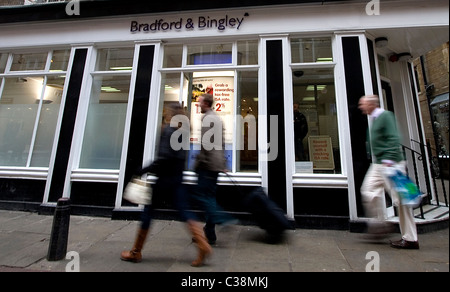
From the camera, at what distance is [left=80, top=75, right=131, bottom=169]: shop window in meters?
6.19

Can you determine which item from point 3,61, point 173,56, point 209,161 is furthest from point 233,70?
point 3,61

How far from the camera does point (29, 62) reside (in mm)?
7023

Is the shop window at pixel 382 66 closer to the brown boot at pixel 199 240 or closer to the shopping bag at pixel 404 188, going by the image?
the shopping bag at pixel 404 188

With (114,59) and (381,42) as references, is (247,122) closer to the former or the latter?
(381,42)

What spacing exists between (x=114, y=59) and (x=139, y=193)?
4.86 m

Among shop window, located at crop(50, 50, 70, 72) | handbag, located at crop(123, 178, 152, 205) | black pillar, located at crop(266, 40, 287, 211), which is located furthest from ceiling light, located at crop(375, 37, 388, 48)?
shop window, located at crop(50, 50, 70, 72)

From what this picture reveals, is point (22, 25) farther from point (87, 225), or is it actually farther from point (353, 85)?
point (353, 85)

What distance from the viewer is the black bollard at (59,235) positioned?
11.6 feet

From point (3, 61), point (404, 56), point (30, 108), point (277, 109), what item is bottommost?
point (277, 109)

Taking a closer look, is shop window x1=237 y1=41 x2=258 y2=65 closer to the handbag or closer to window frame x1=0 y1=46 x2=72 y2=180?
the handbag

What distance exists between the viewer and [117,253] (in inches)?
149

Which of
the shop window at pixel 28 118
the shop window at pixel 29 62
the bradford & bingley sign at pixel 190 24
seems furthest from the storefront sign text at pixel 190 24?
the shop window at pixel 29 62

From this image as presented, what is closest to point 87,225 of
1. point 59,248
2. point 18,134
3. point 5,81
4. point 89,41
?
point 59,248

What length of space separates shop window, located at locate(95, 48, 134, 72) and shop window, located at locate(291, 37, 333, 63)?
4.22 meters
